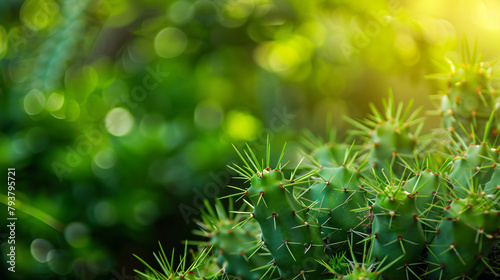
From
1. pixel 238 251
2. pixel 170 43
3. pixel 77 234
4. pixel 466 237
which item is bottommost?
pixel 77 234

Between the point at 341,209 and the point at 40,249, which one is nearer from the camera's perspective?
the point at 341,209

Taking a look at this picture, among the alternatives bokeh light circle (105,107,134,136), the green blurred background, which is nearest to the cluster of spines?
the green blurred background

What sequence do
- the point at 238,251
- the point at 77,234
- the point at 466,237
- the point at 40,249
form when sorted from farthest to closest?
the point at 77,234
the point at 40,249
the point at 238,251
the point at 466,237

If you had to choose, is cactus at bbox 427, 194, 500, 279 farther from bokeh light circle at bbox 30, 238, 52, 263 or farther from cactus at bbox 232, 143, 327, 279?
bokeh light circle at bbox 30, 238, 52, 263

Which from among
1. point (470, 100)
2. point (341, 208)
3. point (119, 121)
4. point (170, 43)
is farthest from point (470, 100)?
point (170, 43)

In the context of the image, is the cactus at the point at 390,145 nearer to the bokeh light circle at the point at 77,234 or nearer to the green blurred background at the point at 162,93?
the green blurred background at the point at 162,93

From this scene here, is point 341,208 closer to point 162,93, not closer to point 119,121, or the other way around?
point 119,121

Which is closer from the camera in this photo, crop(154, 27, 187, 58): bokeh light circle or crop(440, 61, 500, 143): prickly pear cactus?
crop(440, 61, 500, 143): prickly pear cactus

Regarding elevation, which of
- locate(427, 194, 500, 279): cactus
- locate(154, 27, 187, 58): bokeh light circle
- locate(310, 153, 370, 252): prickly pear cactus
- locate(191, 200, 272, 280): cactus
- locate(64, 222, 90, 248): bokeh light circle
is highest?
locate(427, 194, 500, 279): cactus

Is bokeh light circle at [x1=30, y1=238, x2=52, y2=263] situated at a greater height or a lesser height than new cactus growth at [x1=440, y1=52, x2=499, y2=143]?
lesser
